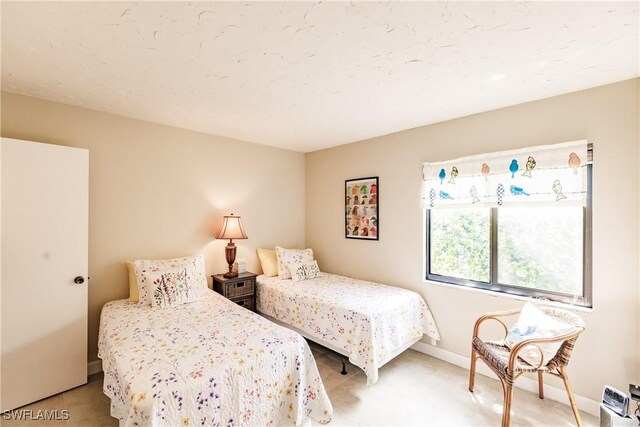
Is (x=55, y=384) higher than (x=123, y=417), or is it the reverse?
(x=123, y=417)

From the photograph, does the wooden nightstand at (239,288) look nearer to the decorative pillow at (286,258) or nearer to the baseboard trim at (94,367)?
the decorative pillow at (286,258)

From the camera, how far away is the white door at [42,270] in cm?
209

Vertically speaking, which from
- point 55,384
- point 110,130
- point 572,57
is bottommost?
point 55,384

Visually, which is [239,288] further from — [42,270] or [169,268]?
[42,270]

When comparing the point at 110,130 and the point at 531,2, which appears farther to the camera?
the point at 110,130

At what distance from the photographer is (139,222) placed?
2.91 m

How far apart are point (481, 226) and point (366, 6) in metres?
2.29

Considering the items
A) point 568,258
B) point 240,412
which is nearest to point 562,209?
point 568,258

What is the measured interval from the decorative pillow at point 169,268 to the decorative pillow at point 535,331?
279 cm

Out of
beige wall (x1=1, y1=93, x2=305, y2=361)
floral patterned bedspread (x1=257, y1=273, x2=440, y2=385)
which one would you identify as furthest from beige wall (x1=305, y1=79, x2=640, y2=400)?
beige wall (x1=1, y1=93, x2=305, y2=361)

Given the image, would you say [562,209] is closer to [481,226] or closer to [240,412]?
[481,226]

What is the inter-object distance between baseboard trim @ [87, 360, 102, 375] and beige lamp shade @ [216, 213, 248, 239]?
1.57 meters

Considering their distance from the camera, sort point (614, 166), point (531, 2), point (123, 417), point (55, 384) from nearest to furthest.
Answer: point (531, 2) < point (123, 417) < point (614, 166) < point (55, 384)

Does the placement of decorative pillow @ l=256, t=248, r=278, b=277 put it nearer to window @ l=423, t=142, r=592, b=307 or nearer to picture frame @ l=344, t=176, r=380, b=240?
picture frame @ l=344, t=176, r=380, b=240
